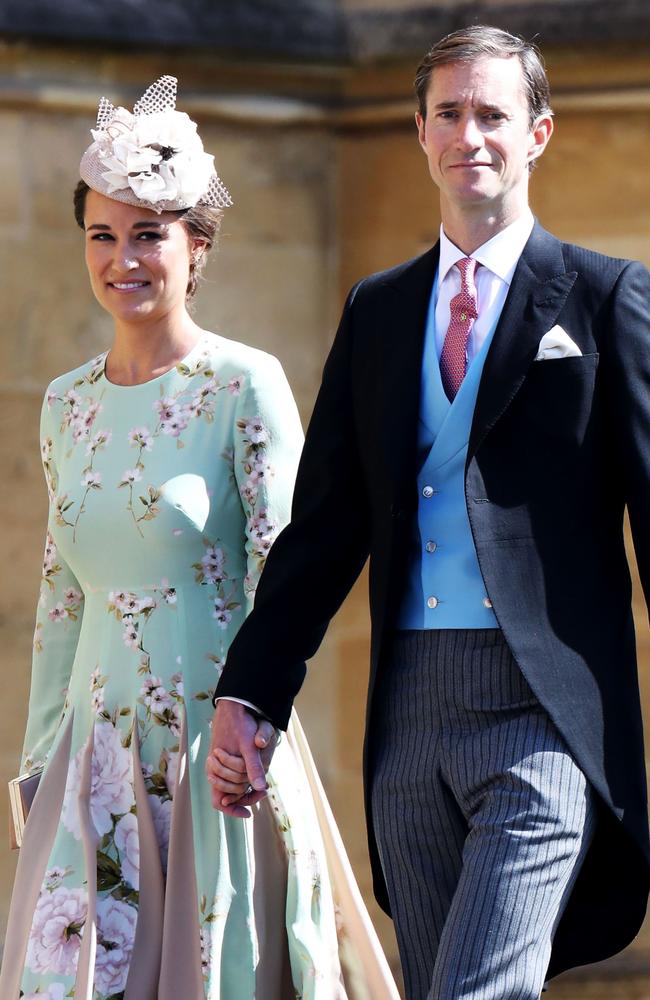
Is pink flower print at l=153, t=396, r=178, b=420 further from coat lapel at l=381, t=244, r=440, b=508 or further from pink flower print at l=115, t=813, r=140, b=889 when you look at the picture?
pink flower print at l=115, t=813, r=140, b=889

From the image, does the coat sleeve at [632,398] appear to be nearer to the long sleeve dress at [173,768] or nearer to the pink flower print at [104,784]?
the long sleeve dress at [173,768]

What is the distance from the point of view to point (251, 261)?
575 cm

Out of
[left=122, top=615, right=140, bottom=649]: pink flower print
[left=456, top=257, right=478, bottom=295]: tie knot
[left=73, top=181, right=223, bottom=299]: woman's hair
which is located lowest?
[left=122, top=615, right=140, bottom=649]: pink flower print

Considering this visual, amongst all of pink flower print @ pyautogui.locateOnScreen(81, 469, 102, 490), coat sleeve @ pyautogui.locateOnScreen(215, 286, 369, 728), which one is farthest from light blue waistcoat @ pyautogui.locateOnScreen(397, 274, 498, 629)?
pink flower print @ pyautogui.locateOnScreen(81, 469, 102, 490)

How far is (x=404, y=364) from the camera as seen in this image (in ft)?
10.5

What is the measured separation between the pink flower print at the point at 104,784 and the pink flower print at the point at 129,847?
21mm

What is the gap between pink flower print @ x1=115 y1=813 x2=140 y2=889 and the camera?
12.0 ft

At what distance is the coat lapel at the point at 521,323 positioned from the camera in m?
3.06

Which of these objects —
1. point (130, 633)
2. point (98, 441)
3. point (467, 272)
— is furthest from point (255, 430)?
point (467, 272)

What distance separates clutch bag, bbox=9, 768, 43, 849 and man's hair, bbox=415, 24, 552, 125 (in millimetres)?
1538

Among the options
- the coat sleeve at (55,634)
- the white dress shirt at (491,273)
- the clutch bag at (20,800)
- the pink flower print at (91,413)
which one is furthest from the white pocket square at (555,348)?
the clutch bag at (20,800)

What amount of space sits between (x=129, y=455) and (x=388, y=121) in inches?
90.8

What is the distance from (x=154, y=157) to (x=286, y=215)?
189 centimetres

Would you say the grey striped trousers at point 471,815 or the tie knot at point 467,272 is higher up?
the tie knot at point 467,272
